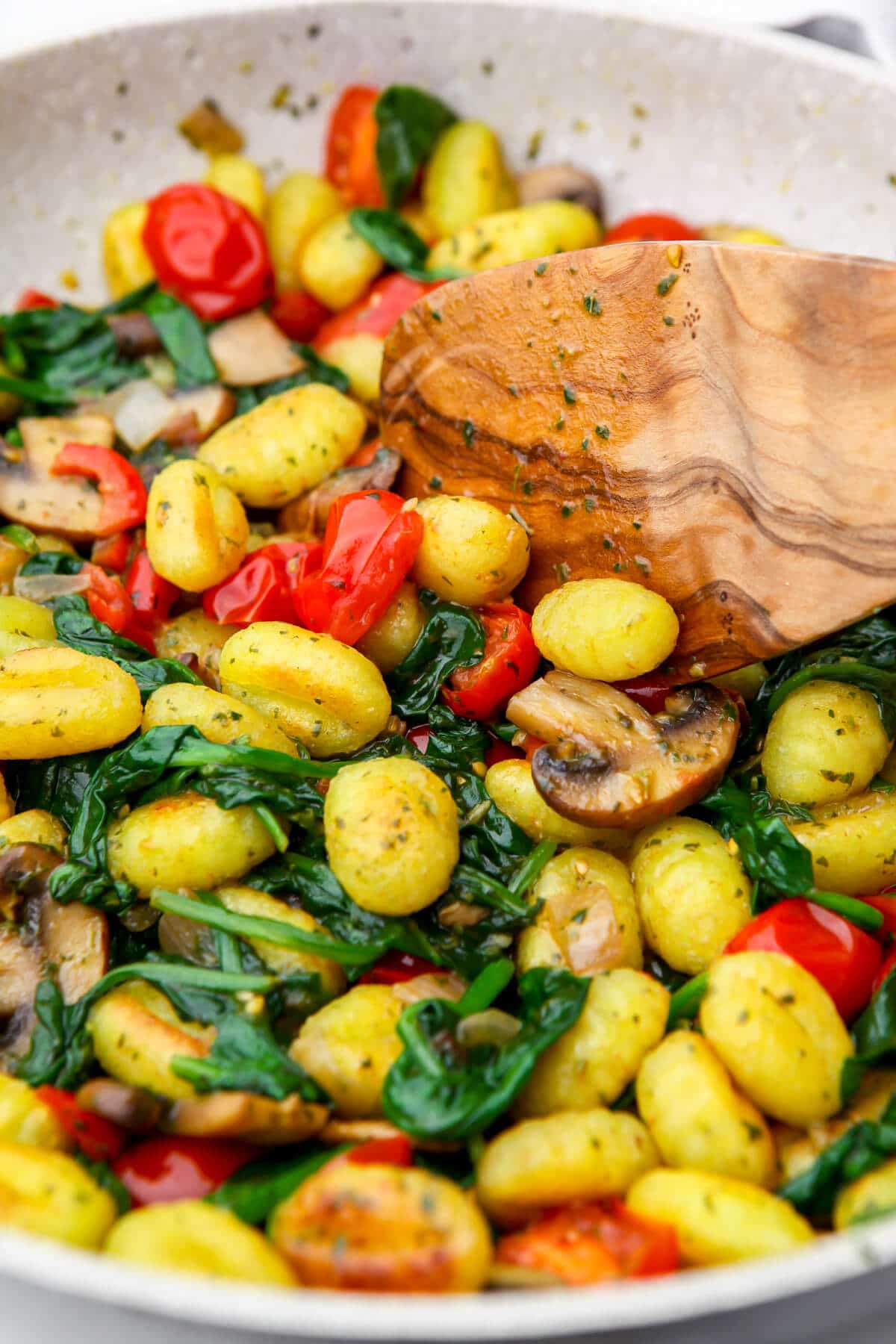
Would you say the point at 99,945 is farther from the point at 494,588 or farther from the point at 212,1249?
the point at 494,588

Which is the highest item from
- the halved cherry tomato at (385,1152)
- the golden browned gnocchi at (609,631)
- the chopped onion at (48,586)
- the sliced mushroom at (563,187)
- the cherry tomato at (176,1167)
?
the sliced mushroom at (563,187)

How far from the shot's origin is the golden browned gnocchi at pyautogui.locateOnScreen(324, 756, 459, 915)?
2.24m

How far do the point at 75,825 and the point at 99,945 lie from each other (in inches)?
11.3

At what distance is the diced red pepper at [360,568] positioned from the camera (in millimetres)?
2664

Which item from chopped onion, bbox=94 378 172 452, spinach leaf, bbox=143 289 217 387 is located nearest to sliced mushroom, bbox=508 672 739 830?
chopped onion, bbox=94 378 172 452

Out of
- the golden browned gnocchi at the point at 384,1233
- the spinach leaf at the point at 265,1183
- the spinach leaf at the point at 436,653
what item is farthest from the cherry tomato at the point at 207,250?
the golden browned gnocchi at the point at 384,1233

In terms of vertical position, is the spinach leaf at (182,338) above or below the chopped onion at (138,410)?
above

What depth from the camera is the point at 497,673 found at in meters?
2.71

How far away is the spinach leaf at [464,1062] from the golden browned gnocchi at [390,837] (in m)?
0.22

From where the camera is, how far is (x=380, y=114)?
3.67 metres

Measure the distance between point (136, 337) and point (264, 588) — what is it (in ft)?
4.01

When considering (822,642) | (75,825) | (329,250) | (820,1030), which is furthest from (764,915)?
(329,250)

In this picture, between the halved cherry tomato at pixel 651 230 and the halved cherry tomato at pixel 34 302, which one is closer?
the halved cherry tomato at pixel 651 230

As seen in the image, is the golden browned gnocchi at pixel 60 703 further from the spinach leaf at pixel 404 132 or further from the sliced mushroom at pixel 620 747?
the spinach leaf at pixel 404 132
